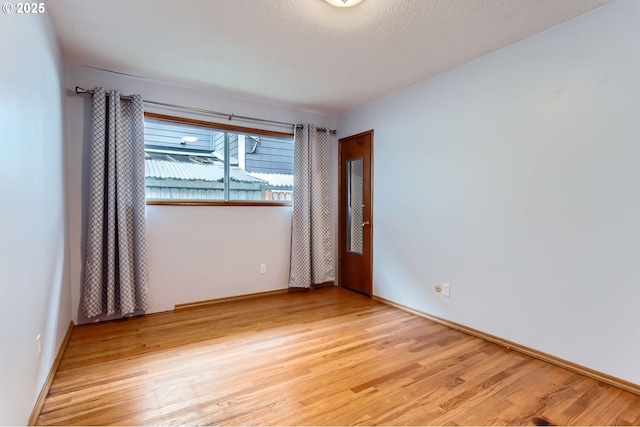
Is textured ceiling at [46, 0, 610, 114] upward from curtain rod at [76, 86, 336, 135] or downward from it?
upward

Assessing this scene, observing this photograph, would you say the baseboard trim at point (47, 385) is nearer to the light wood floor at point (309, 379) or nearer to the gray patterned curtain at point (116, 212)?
the light wood floor at point (309, 379)

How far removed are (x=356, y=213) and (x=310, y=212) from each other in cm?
61

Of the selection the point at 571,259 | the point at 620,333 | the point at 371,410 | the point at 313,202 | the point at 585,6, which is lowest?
the point at 371,410

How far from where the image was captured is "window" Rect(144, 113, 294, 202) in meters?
3.47

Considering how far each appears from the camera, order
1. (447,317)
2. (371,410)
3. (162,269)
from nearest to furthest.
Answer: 1. (371,410)
2. (447,317)
3. (162,269)

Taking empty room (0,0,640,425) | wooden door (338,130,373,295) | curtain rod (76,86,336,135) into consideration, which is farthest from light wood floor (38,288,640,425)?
curtain rod (76,86,336,135)

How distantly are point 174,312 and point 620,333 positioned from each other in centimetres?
375

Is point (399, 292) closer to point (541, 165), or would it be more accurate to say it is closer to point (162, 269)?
point (541, 165)

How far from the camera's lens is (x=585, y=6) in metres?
2.09

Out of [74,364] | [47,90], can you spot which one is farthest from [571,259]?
[47,90]

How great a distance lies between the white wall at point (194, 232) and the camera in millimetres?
3023

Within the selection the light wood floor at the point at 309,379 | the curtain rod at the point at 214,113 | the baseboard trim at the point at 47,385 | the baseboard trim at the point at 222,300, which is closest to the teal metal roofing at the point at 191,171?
the curtain rod at the point at 214,113

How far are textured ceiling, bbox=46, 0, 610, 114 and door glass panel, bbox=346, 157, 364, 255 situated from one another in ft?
3.96

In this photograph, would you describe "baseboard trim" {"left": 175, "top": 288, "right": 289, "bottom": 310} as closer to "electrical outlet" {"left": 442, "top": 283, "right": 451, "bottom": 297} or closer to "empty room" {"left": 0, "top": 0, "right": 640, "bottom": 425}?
"empty room" {"left": 0, "top": 0, "right": 640, "bottom": 425}
